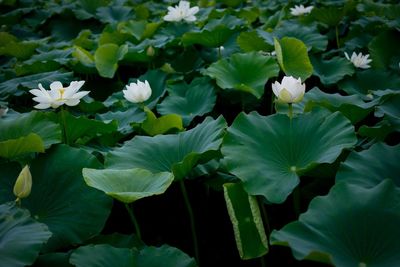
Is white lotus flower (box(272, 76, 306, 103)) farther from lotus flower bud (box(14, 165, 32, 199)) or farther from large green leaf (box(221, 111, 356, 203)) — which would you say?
lotus flower bud (box(14, 165, 32, 199))

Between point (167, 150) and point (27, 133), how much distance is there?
48 cm

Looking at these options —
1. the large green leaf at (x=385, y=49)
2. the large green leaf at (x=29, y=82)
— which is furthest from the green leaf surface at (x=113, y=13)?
the large green leaf at (x=385, y=49)

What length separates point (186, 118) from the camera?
196 cm

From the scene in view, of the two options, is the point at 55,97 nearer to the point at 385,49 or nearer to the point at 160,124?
the point at 160,124

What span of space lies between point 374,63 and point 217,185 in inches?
52.0

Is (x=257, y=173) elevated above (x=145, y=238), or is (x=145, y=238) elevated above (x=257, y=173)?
(x=257, y=173)

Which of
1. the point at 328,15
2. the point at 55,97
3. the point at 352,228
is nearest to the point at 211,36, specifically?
the point at 328,15

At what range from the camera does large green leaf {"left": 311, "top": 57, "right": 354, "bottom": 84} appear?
2.11m

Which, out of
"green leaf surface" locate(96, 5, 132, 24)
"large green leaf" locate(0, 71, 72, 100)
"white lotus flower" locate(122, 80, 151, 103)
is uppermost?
"white lotus flower" locate(122, 80, 151, 103)

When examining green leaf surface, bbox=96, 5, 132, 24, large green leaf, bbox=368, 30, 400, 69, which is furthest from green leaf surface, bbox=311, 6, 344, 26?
green leaf surface, bbox=96, 5, 132, 24

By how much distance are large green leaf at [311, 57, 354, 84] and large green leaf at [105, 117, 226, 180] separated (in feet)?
2.86

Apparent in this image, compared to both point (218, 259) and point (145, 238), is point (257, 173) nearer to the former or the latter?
point (218, 259)

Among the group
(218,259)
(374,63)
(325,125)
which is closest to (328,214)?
(325,125)

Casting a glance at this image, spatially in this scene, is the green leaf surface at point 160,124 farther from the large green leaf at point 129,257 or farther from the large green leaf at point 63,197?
the large green leaf at point 129,257
